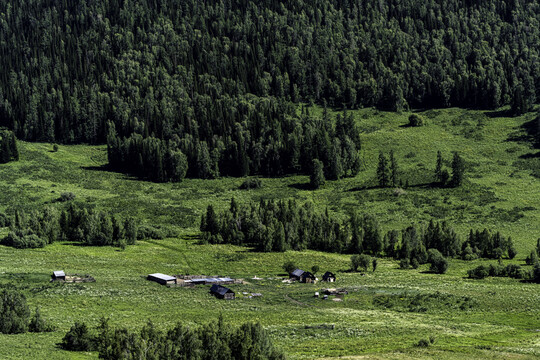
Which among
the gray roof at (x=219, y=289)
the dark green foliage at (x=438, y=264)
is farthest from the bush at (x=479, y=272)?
the gray roof at (x=219, y=289)

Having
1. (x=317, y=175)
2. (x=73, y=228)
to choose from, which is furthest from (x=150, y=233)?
(x=317, y=175)

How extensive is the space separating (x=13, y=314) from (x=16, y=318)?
53 centimetres

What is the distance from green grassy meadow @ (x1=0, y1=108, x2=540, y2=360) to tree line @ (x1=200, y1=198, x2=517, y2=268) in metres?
3.71

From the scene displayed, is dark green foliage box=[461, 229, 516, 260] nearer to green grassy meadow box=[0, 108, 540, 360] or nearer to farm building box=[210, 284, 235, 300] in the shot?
green grassy meadow box=[0, 108, 540, 360]

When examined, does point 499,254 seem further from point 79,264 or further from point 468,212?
point 79,264

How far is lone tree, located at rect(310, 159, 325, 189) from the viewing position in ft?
598

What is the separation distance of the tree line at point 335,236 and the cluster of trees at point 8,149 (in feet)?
275

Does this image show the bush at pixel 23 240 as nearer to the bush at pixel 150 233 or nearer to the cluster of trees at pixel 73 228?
the cluster of trees at pixel 73 228

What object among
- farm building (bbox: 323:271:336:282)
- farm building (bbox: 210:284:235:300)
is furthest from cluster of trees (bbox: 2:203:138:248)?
farm building (bbox: 323:271:336:282)

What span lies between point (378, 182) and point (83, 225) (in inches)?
3337

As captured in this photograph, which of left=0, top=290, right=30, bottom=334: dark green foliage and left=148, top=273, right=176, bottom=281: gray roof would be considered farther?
left=148, top=273, right=176, bottom=281: gray roof

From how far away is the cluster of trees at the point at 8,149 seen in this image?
193100mm

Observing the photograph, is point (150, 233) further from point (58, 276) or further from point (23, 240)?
point (58, 276)

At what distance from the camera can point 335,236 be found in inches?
5325
